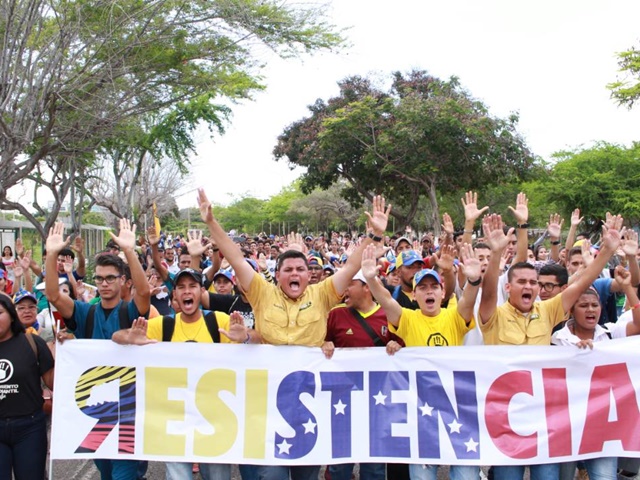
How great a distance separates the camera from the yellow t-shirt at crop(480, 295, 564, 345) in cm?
428

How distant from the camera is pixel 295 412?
14.1 ft

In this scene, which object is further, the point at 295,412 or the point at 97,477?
the point at 97,477

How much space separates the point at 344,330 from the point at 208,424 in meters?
1.14

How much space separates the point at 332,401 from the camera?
14.2 feet

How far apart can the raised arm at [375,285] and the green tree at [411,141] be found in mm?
19049

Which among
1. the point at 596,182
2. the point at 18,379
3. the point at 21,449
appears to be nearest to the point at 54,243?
the point at 18,379

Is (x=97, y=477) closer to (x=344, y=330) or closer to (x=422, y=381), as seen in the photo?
(x=344, y=330)

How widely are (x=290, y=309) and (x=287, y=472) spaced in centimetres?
112

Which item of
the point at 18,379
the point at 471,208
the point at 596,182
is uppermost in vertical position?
the point at 596,182

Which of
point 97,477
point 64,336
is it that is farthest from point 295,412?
point 97,477

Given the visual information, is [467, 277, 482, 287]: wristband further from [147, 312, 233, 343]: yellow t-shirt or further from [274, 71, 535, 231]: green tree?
[274, 71, 535, 231]: green tree

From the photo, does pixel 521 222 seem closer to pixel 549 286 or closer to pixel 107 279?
pixel 549 286

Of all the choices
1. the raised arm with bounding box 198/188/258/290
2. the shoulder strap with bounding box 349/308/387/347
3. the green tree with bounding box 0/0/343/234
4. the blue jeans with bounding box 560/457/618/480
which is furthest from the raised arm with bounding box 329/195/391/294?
the green tree with bounding box 0/0/343/234

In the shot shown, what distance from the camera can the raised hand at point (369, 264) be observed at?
4.05m
